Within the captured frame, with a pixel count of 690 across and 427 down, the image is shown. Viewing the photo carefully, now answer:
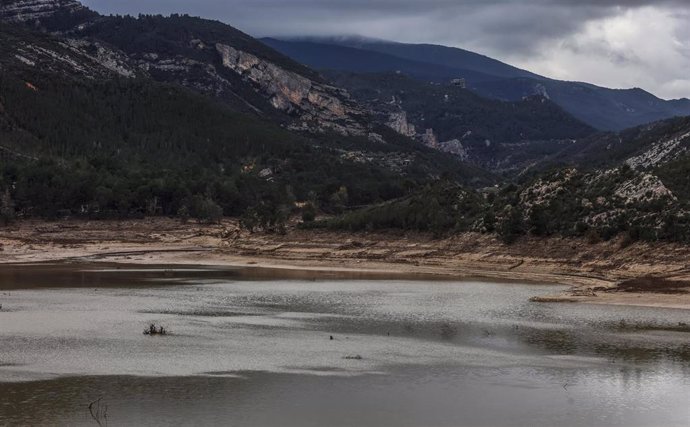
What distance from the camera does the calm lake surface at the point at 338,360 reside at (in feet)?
91.6

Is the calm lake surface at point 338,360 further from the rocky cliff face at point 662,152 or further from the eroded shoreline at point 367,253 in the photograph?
the rocky cliff face at point 662,152

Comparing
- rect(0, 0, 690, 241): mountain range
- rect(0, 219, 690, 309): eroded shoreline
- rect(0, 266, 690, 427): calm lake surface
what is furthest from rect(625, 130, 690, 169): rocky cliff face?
rect(0, 266, 690, 427): calm lake surface

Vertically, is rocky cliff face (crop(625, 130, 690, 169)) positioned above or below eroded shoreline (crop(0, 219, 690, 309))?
above

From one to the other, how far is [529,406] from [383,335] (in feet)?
47.8

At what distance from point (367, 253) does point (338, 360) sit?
181 ft

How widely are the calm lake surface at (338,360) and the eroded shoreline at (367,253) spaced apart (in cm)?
998

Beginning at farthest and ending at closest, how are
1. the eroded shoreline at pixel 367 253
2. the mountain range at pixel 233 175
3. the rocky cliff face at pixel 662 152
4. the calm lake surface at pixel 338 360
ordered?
the rocky cliff face at pixel 662 152 → the mountain range at pixel 233 175 → the eroded shoreline at pixel 367 253 → the calm lake surface at pixel 338 360

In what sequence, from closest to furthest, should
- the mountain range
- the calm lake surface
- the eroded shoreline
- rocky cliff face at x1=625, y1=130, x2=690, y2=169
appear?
the calm lake surface
the eroded shoreline
the mountain range
rocky cliff face at x1=625, y1=130, x2=690, y2=169

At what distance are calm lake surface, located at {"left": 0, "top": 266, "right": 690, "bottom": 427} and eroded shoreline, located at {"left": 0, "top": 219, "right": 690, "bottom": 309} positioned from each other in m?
9.98

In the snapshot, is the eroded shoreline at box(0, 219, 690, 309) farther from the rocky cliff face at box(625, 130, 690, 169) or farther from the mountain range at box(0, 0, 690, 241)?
the rocky cliff face at box(625, 130, 690, 169)

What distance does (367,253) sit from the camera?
3593 inches

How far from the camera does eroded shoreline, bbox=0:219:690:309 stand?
216ft

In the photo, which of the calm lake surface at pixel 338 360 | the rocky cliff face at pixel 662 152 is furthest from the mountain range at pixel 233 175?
the calm lake surface at pixel 338 360

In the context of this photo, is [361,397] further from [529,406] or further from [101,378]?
[101,378]
